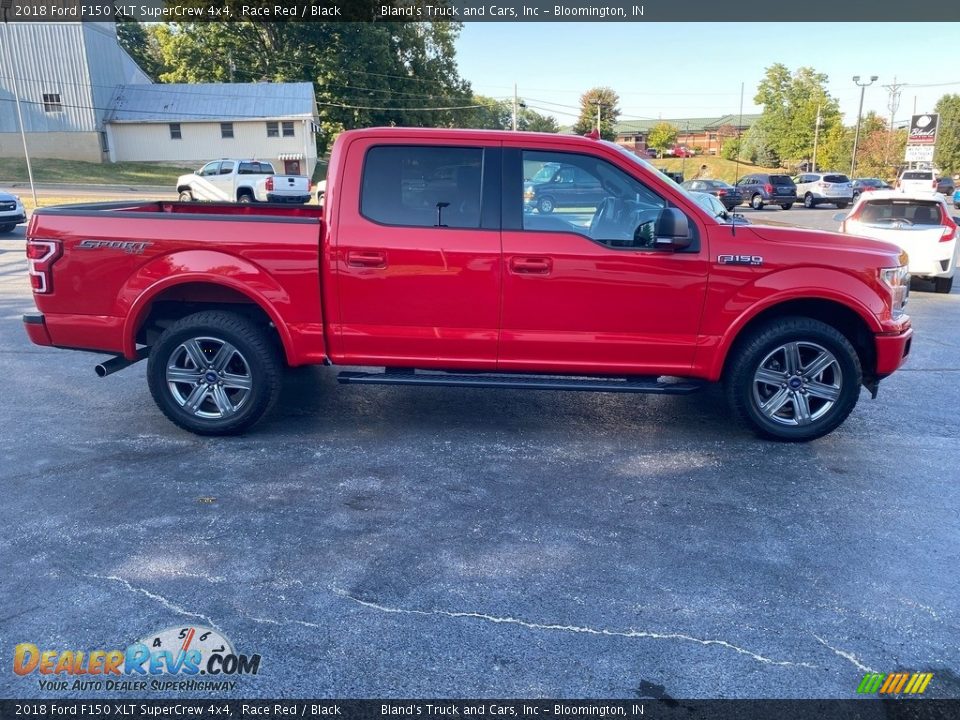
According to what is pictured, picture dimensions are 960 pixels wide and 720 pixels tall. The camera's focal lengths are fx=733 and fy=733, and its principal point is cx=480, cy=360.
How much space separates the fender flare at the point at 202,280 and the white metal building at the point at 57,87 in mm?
43257

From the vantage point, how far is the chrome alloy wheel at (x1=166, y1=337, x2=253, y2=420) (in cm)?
500

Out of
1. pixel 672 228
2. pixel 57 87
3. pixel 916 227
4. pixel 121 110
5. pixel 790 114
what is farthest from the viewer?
pixel 790 114

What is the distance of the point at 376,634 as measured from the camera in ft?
9.71

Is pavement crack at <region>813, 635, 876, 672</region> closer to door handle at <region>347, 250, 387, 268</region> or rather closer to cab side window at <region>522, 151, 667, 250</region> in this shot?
cab side window at <region>522, 151, 667, 250</region>

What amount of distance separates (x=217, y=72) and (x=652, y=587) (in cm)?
5414

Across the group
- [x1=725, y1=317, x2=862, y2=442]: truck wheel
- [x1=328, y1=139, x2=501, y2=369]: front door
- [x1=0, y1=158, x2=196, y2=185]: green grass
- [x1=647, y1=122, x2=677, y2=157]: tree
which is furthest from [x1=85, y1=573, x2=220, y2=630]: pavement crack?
[x1=647, y1=122, x2=677, y2=157]: tree

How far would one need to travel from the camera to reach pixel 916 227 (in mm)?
11297

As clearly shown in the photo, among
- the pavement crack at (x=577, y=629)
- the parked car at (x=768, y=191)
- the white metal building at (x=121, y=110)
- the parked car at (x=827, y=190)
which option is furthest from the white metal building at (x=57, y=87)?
the pavement crack at (x=577, y=629)

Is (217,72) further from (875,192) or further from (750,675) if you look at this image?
(750,675)

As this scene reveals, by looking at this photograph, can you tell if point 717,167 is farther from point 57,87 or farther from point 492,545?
point 492,545

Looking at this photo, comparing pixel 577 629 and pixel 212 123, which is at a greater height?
pixel 212 123

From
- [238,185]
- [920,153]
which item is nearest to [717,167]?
[920,153]

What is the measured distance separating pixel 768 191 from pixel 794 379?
1338 inches

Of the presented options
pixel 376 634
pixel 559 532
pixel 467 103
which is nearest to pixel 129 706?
pixel 376 634
